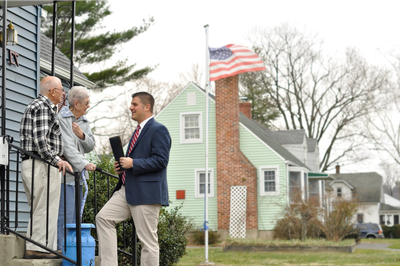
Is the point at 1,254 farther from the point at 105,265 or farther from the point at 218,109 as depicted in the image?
the point at 218,109

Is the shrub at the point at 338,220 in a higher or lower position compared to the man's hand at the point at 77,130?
lower

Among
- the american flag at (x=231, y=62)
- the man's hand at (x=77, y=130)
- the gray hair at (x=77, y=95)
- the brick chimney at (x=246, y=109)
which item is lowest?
the man's hand at (x=77, y=130)

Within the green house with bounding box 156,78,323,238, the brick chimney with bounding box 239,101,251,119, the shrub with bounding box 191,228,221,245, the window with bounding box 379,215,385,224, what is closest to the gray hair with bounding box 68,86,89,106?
the shrub with bounding box 191,228,221,245

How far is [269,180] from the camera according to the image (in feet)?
79.2

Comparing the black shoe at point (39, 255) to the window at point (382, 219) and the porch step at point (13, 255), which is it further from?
the window at point (382, 219)

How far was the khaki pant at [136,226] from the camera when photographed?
15.3 feet

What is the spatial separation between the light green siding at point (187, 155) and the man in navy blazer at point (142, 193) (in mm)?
19386

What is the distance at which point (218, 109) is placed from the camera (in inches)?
949

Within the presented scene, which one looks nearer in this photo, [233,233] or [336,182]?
[233,233]

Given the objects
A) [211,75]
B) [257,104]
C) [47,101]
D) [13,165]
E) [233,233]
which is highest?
[257,104]

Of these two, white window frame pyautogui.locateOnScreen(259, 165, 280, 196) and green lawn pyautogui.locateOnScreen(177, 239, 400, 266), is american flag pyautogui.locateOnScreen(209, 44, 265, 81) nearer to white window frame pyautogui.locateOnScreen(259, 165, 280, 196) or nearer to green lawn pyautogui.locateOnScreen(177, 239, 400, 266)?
green lawn pyautogui.locateOnScreen(177, 239, 400, 266)

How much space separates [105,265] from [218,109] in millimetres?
19577

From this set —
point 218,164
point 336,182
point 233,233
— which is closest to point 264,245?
point 233,233

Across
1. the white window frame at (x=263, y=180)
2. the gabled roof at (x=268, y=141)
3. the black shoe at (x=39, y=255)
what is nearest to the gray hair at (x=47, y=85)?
the black shoe at (x=39, y=255)
